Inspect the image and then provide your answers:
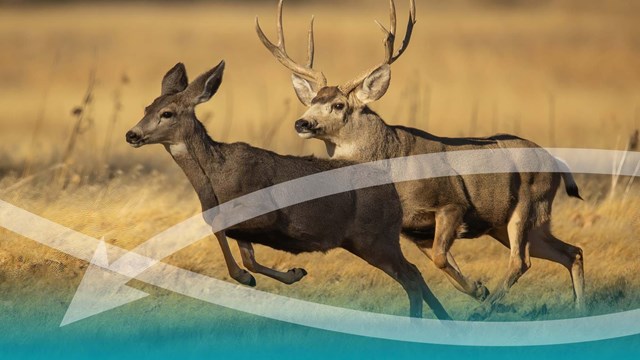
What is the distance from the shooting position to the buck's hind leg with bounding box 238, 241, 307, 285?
11250 millimetres

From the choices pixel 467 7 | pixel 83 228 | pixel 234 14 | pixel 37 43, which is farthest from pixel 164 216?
pixel 467 7

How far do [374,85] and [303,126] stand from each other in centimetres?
70

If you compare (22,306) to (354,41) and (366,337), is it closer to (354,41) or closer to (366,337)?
(366,337)

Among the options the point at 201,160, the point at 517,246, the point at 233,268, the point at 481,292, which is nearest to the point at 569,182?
the point at 517,246

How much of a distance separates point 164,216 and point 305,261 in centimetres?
145

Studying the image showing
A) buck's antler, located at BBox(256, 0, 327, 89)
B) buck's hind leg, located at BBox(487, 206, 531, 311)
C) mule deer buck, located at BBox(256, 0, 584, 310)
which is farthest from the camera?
buck's antler, located at BBox(256, 0, 327, 89)


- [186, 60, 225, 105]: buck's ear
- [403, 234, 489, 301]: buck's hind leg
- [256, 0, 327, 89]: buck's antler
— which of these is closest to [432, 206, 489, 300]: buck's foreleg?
[403, 234, 489, 301]: buck's hind leg

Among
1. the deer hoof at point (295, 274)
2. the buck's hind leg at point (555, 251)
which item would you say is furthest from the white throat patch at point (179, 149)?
the buck's hind leg at point (555, 251)

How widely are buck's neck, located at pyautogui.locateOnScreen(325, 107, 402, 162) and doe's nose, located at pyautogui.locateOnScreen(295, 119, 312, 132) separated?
0.27 meters

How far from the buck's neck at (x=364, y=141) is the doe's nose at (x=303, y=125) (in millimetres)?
272

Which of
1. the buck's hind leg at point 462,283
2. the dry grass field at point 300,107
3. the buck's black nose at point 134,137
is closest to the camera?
the buck's black nose at point 134,137

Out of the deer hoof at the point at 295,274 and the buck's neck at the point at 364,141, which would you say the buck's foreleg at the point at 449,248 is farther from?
the deer hoof at the point at 295,274

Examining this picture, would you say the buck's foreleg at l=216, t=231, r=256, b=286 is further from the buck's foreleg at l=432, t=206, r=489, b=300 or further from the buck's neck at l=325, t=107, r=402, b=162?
the buck's neck at l=325, t=107, r=402, b=162

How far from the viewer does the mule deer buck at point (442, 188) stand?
12.3 metres
